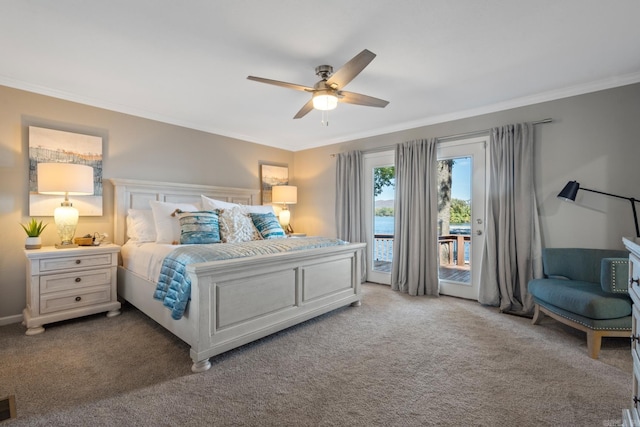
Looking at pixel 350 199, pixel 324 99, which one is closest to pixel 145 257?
pixel 324 99

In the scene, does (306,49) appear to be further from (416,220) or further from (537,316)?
(537,316)

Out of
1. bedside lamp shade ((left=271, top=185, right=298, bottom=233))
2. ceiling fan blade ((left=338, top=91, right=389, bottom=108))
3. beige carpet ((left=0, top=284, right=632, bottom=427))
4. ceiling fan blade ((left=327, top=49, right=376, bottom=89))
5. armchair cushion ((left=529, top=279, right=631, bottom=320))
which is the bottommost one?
beige carpet ((left=0, top=284, right=632, bottom=427))

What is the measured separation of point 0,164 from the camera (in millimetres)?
2799

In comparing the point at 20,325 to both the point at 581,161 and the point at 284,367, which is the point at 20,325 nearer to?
the point at 284,367

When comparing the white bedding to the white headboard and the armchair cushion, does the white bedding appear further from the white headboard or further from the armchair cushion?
the armchair cushion

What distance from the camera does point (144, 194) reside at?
365 cm

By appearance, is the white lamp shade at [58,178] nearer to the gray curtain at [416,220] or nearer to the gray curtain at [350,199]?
the gray curtain at [350,199]

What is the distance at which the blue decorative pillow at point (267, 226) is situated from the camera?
351cm

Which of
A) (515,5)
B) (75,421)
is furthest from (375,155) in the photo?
(75,421)

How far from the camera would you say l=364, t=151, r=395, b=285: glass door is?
4.51 metres

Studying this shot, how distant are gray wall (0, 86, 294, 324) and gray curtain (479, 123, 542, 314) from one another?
3626mm

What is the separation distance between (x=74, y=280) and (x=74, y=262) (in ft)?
0.61

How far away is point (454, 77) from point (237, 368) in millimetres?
3182

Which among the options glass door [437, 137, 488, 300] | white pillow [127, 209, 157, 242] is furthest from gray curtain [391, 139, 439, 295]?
white pillow [127, 209, 157, 242]
